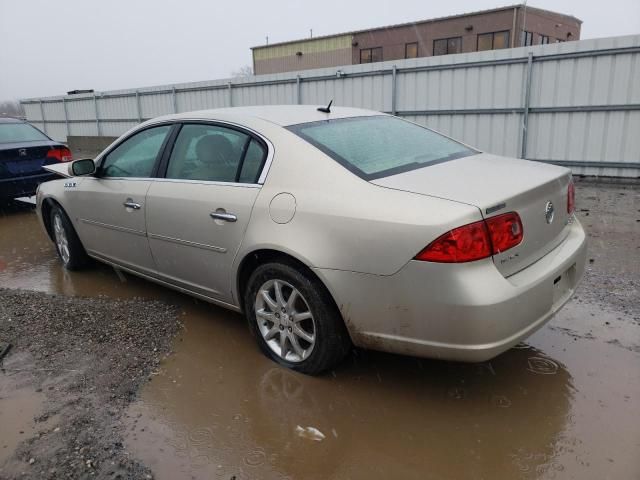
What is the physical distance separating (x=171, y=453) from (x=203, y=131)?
2153 millimetres

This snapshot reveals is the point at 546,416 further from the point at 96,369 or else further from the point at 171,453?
the point at 96,369

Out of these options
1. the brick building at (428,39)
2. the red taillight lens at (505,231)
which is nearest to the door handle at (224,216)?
the red taillight lens at (505,231)

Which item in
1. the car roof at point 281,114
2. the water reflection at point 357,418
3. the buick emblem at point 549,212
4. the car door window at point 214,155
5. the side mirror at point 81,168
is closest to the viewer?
the water reflection at point 357,418

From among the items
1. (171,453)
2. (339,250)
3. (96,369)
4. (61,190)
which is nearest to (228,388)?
(171,453)

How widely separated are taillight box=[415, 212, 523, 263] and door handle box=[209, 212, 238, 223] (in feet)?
4.16

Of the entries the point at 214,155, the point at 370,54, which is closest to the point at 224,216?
the point at 214,155

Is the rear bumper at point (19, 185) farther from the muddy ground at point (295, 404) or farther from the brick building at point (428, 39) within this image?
the brick building at point (428, 39)

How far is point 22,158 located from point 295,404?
7329 millimetres

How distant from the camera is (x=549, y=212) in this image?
2883mm

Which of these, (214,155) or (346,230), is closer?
(346,230)

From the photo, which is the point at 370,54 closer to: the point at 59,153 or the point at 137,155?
the point at 59,153

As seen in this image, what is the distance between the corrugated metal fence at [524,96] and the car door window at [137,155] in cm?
746

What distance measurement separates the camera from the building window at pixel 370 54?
32875 mm

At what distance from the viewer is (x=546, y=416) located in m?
2.71
